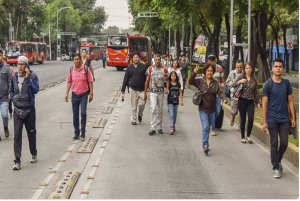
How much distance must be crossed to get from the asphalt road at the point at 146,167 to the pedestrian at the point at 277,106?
564 mm

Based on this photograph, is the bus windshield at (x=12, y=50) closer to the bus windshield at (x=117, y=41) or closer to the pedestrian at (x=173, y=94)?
the bus windshield at (x=117, y=41)

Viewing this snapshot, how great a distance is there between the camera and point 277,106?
29.0 ft

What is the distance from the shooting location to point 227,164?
9789 mm

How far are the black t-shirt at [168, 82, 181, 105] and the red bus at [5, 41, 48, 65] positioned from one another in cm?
5082

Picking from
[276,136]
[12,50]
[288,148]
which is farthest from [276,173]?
[12,50]

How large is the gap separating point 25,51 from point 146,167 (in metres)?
63.0

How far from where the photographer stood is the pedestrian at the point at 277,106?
884 cm

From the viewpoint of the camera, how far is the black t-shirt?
12.8 metres

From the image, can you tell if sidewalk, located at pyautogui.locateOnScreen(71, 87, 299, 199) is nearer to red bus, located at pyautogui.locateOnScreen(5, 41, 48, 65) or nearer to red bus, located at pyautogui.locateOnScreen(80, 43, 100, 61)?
red bus, located at pyautogui.locateOnScreen(5, 41, 48, 65)

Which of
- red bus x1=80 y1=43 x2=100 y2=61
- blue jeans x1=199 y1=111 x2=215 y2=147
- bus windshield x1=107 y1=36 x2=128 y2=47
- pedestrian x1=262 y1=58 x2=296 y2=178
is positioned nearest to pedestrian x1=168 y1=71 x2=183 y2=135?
blue jeans x1=199 y1=111 x2=215 y2=147

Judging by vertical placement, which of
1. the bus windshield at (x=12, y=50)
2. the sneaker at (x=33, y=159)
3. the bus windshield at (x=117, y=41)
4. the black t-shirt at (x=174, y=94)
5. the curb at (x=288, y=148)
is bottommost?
the curb at (x=288, y=148)

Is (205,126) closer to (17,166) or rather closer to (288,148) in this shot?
(288,148)

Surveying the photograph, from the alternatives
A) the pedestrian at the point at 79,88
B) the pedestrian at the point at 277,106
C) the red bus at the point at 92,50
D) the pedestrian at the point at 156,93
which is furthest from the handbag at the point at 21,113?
the red bus at the point at 92,50

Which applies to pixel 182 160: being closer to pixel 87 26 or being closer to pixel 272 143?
pixel 272 143
